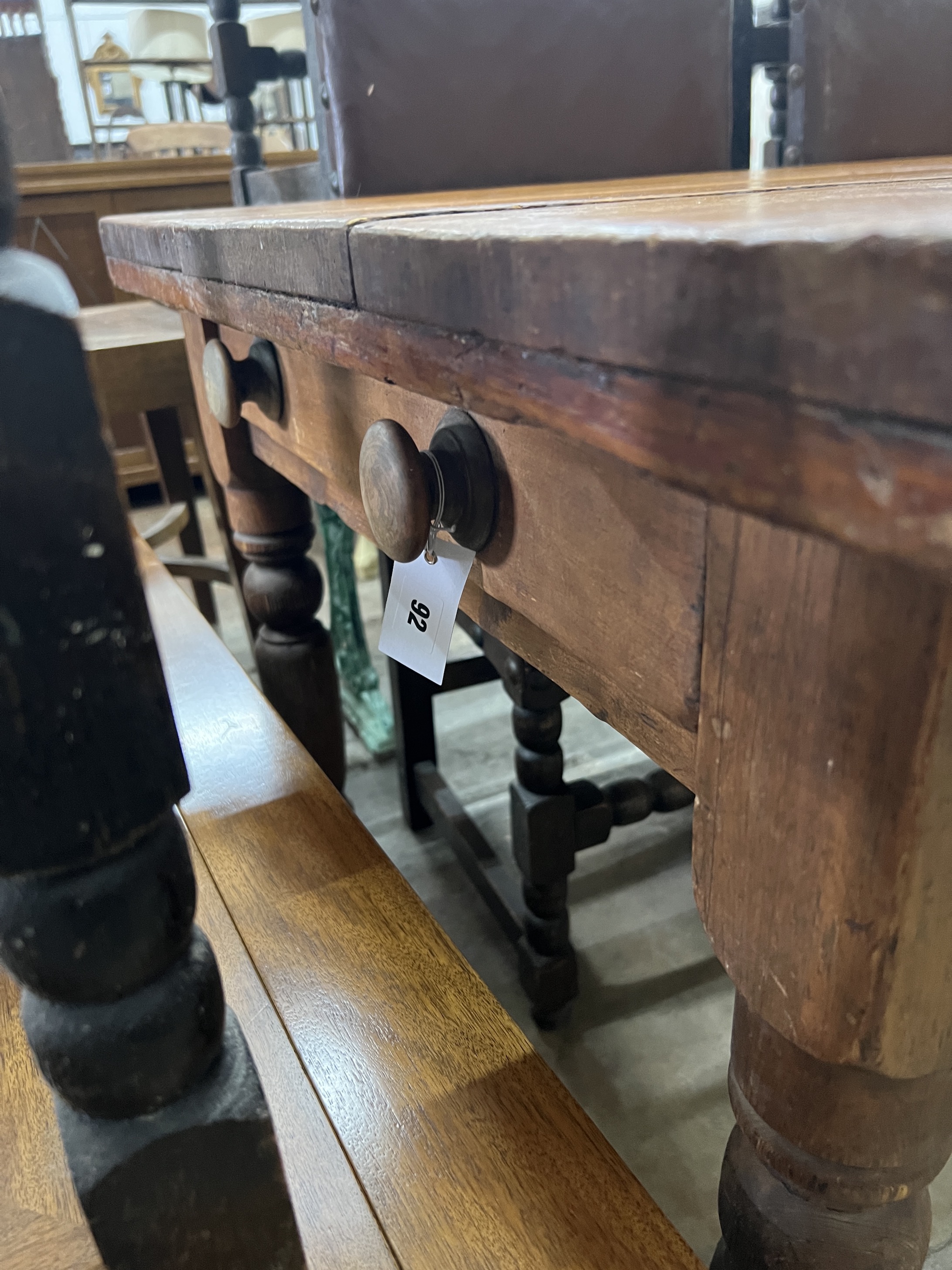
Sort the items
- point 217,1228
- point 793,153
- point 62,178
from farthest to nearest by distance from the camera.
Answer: point 62,178 → point 793,153 → point 217,1228

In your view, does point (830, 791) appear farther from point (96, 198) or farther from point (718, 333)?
point (96, 198)

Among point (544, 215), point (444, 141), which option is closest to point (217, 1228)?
point (544, 215)

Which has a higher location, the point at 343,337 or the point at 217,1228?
the point at 343,337

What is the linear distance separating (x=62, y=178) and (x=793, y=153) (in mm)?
2526

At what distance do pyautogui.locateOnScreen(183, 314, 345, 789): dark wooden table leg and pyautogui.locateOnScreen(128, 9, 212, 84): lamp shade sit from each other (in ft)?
13.9

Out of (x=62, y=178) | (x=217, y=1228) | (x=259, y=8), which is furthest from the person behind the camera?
(x=259, y=8)

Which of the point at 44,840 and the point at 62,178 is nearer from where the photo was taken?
the point at 44,840

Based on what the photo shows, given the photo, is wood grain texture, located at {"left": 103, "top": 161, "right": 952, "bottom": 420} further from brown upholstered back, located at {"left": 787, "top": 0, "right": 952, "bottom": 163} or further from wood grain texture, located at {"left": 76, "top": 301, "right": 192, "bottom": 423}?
wood grain texture, located at {"left": 76, "top": 301, "right": 192, "bottom": 423}

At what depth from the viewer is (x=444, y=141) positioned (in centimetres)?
113

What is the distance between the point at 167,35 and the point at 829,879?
207 inches

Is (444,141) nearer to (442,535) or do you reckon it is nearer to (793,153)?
(793,153)

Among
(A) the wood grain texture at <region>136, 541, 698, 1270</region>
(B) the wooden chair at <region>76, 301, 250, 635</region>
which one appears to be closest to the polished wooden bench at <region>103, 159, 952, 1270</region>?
(A) the wood grain texture at <region>136, 541, 698, 1270</region>

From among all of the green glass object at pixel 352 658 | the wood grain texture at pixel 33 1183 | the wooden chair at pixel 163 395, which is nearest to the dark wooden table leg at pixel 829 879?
the wood grain texture at pixel 33 1183

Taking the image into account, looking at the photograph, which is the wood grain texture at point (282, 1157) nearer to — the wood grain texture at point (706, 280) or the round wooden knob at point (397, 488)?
the round wooden knob at point (397, 488)
